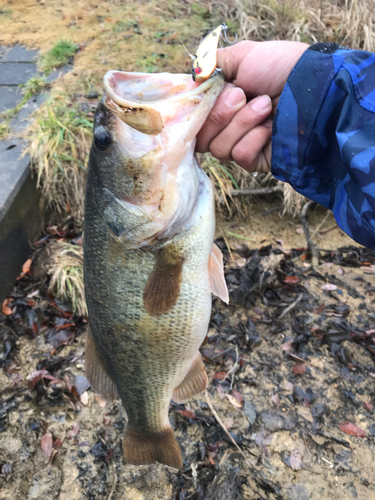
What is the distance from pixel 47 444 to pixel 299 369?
2124mm

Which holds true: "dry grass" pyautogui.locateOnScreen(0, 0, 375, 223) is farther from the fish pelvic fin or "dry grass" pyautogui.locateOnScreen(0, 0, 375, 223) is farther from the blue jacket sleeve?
the fish pelvic fin

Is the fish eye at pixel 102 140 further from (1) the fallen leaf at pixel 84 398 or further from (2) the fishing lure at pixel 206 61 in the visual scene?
(1) the fallen leaf at pixel 84 398

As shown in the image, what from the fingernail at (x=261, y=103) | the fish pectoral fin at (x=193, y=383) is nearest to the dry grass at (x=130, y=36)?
the fingernail at (x=261, y=103)

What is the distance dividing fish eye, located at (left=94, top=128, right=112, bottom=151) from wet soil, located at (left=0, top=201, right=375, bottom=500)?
2.24 m

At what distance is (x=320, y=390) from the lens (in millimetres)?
3107

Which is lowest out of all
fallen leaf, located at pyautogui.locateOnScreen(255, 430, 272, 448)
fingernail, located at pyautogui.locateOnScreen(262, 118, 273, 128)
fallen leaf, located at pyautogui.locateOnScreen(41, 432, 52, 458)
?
fallen leaf, located at pyautogui.locateOnScreen(255, 430, 272, 448)

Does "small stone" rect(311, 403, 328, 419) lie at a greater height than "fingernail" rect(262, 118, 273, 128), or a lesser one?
lesser

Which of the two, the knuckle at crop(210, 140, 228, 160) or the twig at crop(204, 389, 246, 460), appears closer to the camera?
the knuckle at crop(210, 140, 228, 160)

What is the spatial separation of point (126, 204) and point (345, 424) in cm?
249

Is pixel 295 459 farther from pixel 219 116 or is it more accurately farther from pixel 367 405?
pixel 219 116

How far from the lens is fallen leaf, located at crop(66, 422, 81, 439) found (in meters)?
2.94

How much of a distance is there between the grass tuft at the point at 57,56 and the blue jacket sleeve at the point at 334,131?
4.84 metres

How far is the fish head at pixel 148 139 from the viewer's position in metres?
1.45

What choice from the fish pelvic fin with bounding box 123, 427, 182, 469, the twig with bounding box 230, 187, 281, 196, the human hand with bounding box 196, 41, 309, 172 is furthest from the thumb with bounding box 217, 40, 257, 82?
the twig with bounding box 230, 187, 281, 196
